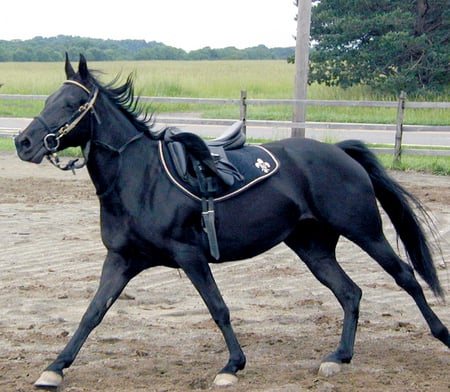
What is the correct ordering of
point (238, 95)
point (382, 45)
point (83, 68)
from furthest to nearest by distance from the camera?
1. point (238, 95)
2. point (382, 45)
3. point (83, 68)

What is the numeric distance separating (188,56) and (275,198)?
276 ft

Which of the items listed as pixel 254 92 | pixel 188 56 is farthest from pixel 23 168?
pixel 188 56

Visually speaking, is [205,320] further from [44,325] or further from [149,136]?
[149,136]

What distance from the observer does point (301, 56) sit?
15984 mm

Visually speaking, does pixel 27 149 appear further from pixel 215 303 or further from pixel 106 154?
pixel 215 303

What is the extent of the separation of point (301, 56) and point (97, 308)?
38.1ft

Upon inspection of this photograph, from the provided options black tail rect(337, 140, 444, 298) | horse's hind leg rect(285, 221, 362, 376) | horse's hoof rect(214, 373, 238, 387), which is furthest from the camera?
black tail rect(337, 140, 444, 298)

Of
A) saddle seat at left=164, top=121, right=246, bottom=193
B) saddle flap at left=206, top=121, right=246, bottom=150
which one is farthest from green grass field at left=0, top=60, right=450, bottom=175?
saddle seat at left=164, top=121, right=246, bottom=193

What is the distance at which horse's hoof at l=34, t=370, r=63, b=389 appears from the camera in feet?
15.9

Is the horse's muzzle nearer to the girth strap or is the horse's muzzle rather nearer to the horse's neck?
the horse's neck

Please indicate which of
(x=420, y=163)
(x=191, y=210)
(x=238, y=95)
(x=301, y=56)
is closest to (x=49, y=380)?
(x=191, y=210)

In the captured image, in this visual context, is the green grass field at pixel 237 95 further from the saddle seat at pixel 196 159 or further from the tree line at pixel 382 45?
the saddle seat at pixel 196 159

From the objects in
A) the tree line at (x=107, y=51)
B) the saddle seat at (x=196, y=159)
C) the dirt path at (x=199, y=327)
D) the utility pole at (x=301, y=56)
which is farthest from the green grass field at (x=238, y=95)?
the tree line at (x=107, y=51)

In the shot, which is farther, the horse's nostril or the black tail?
the black tail
